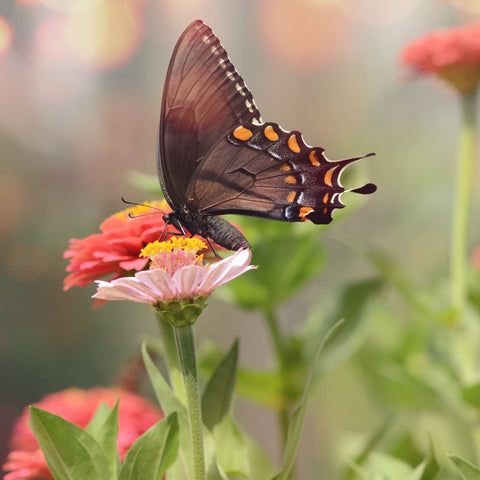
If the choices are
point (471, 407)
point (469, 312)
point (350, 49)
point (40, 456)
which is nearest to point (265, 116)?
point (350, 49)

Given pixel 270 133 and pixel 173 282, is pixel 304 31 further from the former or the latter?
pixel 173 282

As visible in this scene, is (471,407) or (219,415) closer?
(219,415)

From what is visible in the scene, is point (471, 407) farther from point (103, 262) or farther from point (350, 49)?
point (350, 49)

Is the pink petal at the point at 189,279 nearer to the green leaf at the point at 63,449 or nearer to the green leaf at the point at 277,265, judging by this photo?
the green leaf at the point at 63,449

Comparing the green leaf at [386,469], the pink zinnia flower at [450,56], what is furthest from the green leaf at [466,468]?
the pink zinnia flower at [450,56]

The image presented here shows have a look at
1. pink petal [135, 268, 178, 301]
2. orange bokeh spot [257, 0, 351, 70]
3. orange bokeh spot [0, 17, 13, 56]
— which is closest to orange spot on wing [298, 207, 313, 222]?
pink petal [135, 268, 178, 301]

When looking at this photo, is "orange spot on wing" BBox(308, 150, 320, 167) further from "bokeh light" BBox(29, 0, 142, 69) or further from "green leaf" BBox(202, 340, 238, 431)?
"bokeh light" BBox(29, 0, 142, 69)

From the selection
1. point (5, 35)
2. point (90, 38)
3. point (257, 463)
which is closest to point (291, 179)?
point (257, 463)
